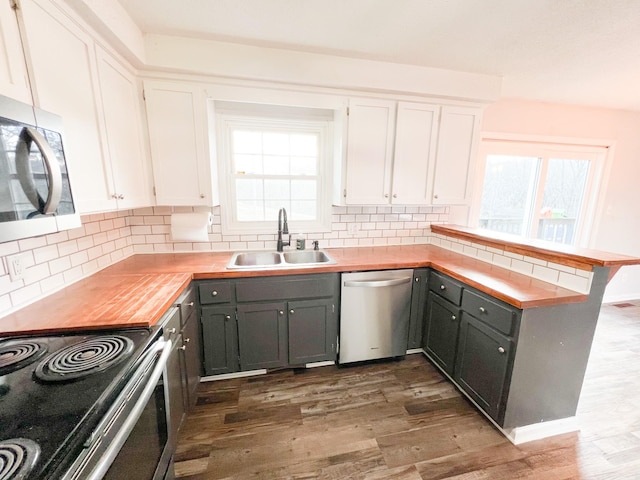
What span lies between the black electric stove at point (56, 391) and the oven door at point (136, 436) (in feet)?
0.11

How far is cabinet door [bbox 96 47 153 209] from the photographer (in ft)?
5.14

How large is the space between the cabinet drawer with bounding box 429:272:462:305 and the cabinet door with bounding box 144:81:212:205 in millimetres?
1947

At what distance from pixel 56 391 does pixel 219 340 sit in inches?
49.1

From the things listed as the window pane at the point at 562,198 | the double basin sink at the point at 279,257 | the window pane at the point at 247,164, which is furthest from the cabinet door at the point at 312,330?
the window pane at the point at 562,198

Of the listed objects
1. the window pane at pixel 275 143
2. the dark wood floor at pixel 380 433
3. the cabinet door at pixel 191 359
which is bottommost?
the dark wood floor at pixel 380 433

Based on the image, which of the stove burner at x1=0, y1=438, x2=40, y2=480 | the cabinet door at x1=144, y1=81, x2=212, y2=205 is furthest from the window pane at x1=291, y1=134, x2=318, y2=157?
the stove burner at x1=0, y1=438, x2=40, y2=480

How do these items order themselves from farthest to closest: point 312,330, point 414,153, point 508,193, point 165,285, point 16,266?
point 508,193, point 414,153, point 312,330, point 165,285, point 16,266

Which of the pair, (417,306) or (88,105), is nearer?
(88,105)

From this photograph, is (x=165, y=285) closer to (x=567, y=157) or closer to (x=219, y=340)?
(x=219, y=340)

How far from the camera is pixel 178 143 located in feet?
6.63

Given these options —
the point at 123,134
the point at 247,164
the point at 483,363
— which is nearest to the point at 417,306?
the point at 483,363

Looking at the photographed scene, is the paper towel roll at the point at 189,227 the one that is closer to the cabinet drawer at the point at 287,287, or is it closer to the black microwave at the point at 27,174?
the cabinet drawer at the point at 287,287

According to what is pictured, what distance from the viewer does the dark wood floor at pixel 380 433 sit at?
58.2 inches

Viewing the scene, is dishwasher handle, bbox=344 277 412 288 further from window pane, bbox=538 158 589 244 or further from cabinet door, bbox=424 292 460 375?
window pane, bbox=538 158 589 244
